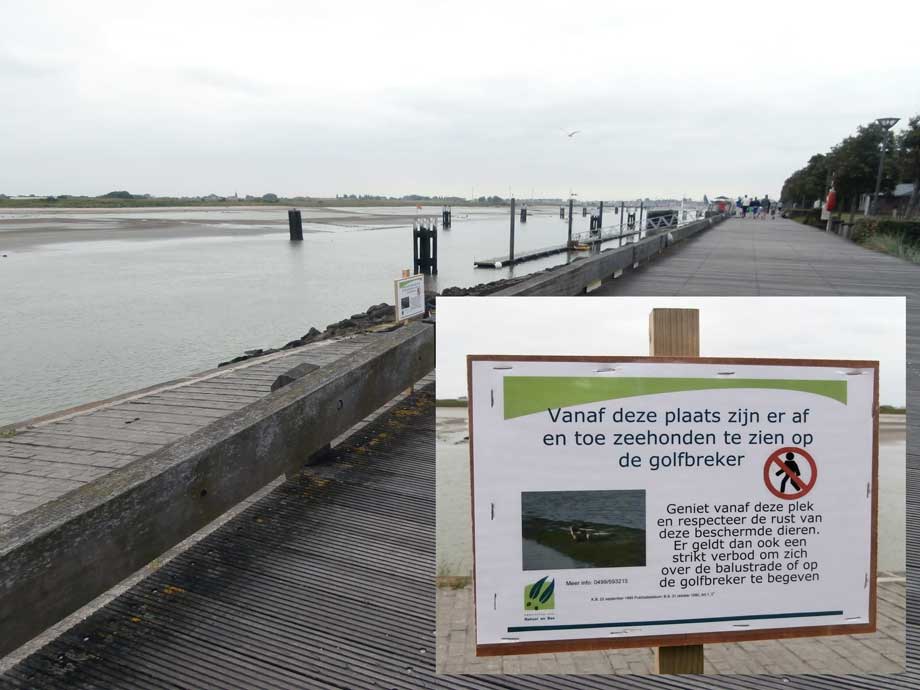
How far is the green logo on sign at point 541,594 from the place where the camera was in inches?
65.3

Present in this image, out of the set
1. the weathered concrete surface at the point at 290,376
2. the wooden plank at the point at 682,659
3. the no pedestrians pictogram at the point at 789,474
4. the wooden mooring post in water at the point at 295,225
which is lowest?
the wooden plank at the point at 682,659

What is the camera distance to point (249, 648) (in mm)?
2332

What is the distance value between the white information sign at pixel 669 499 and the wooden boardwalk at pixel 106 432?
4.73 meters

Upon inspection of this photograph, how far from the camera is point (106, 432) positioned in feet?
23.4

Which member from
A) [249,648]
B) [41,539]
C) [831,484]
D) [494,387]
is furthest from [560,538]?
[41,539]

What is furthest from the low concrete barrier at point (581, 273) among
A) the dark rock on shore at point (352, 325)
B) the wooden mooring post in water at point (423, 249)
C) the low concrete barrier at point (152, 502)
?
the wooden mooring post in water at point (423, 249)

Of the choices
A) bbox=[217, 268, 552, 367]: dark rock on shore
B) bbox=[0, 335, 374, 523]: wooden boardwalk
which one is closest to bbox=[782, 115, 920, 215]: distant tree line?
bbox=[217, 268, 552, 367]: dark rock on shore

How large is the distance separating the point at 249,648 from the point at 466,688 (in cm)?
75

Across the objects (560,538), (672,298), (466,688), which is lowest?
(466,688)

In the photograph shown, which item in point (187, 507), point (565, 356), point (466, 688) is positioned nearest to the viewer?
point (565, 356)

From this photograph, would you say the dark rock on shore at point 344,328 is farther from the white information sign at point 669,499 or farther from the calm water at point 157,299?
the white information sign at point 669,499

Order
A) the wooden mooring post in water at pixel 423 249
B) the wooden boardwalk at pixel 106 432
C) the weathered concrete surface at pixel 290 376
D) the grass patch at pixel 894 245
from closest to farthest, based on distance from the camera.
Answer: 1. the weathered concrete surface at pixel 290 376
2. the wooden boardwalk at pixel 106 432
3. the grass patch at pixel 894 245
4. the wooden mooring post in water at pixel 423 249

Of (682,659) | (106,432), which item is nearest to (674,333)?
(682,659)

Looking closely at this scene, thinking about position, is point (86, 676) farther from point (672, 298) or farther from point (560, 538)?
point (672, 298)
